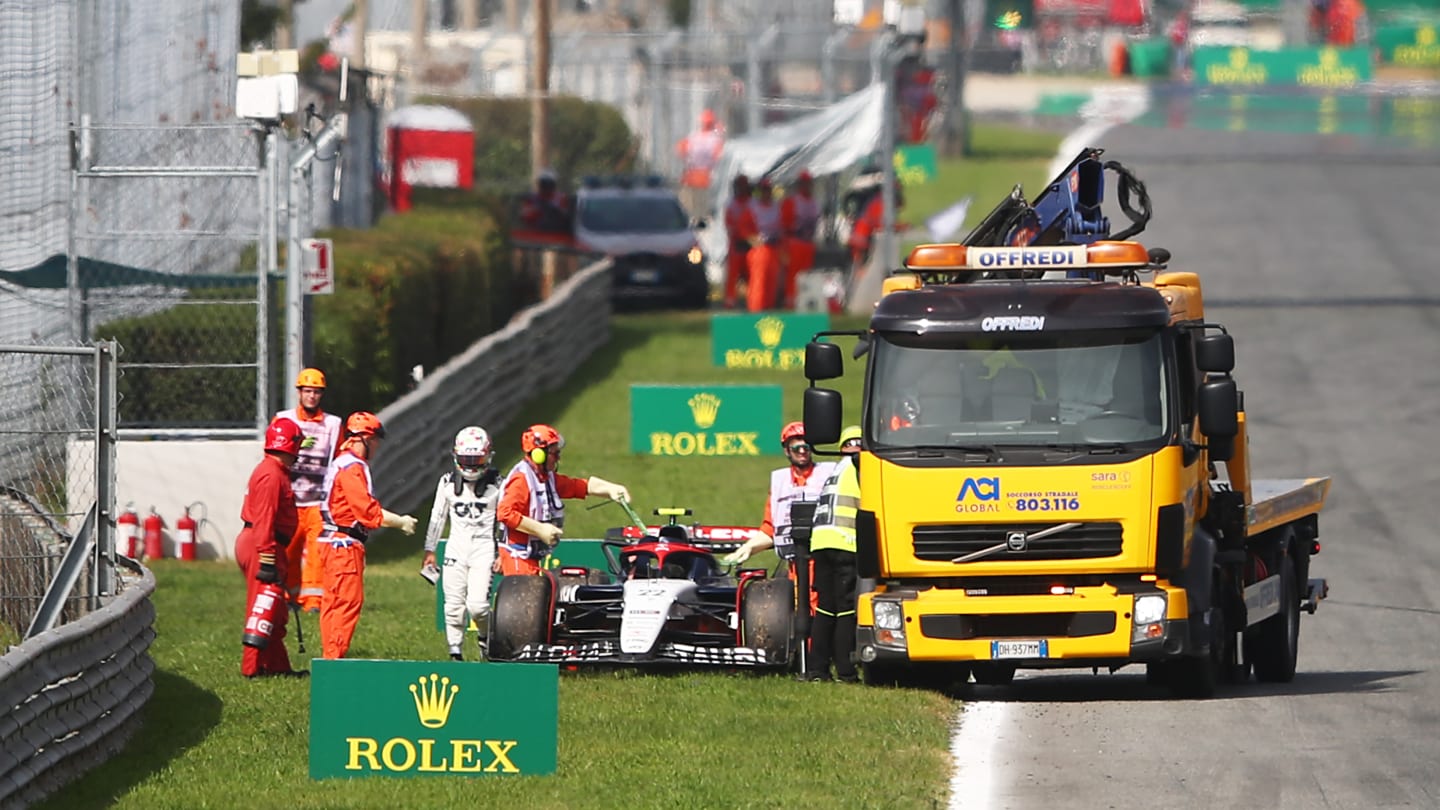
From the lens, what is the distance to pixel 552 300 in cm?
3388

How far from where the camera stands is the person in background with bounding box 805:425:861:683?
15.7 m

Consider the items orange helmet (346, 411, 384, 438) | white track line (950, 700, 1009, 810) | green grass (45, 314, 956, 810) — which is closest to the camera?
green grass (45, 314, 956, 810)

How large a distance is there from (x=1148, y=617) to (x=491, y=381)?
15.3 metres

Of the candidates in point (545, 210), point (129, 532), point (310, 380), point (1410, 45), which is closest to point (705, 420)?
point (129, 532)

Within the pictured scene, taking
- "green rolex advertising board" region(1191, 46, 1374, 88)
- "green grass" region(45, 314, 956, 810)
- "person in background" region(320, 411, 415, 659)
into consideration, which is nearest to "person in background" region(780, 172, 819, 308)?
"green grass" region(45, 314, 956, 810)

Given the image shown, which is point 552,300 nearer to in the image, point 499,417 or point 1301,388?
point 499,417

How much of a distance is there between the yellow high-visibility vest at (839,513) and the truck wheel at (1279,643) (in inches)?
110

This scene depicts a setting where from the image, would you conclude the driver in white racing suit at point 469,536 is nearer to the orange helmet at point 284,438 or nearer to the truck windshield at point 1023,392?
the orange helmet at point 284,438

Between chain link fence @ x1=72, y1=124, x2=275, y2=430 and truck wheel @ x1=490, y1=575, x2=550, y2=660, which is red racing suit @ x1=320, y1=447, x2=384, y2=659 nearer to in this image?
truck wheel @ x1=490, y1=575, x2=550, y2=660

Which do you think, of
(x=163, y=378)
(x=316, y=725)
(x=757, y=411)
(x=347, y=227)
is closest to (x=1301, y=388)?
(x=757, y=411)

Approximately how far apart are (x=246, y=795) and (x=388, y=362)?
13900mm

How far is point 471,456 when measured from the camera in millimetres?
16219

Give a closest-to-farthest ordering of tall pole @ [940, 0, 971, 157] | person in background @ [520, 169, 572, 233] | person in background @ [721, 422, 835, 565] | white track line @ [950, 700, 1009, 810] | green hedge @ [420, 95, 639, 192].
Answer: white track line @ [950, 700, 1009, 810] → person in background @ [721, 422, 835, 565] → person in background @ [520, 169, 572, 233] → green hedge @ [420, 95, 639, 192] → tall pole @ [940, 0, 971, 157]

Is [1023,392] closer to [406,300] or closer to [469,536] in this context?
[469,536]
